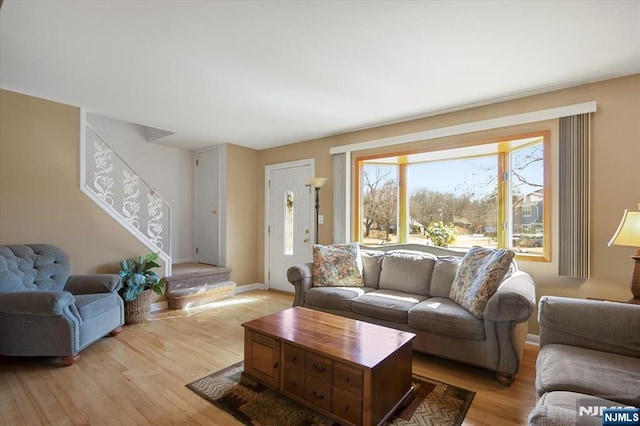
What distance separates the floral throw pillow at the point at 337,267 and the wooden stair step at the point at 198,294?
180cm

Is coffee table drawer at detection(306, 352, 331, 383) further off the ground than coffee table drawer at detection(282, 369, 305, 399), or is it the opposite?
coffee table drawer at detection(306, 352, 331, 383)

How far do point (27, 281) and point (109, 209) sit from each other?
112 cm

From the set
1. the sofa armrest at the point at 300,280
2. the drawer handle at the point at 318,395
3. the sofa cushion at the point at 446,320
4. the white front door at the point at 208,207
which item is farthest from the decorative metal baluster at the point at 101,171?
the sofa cushion at the point at 446,320

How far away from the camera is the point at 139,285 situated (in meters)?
3.47

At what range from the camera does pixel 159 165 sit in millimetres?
5105

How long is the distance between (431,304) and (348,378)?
51.7 inches

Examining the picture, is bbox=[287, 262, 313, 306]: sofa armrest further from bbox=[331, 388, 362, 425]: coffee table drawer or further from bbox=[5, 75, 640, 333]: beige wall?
bbox=[5, 75, 640, 333]: beige wall

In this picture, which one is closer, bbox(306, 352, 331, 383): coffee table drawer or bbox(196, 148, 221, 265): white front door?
bbox(306, 352, 331, 383): coffee table drawer

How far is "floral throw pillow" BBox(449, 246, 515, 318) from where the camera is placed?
243 cm

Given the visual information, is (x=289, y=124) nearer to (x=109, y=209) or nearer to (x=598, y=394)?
(x=109, y=209)

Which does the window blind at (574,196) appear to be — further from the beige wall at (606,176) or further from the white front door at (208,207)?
the white front door at (208,207)

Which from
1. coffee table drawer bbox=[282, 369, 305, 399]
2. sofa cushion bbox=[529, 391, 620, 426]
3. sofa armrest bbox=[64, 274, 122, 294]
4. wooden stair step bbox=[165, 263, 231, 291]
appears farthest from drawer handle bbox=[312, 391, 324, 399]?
wooden stair step bbox=[165, 263, 231, 291]

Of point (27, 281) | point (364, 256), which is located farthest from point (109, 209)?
point (364, 256)

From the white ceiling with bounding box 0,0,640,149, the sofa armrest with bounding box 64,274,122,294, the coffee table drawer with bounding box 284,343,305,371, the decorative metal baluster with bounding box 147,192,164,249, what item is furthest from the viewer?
the decorative metal baluster with bounding box 147,192,164,249
